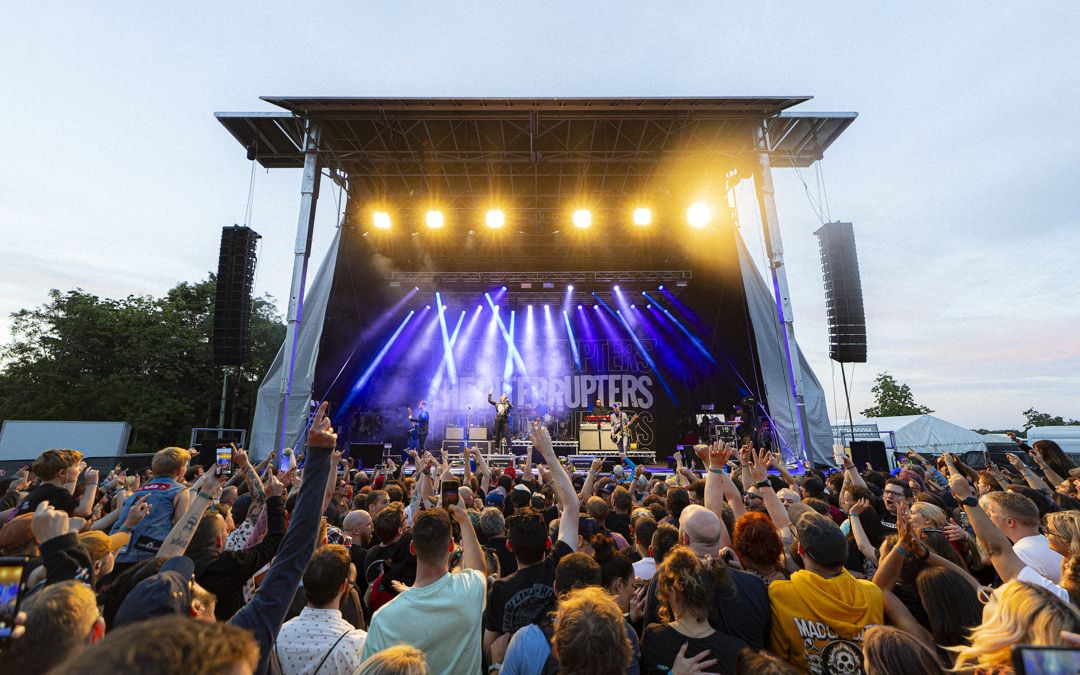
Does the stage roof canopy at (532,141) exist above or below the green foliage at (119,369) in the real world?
above

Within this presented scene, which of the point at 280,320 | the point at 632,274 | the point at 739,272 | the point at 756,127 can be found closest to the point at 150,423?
the point at 280,320

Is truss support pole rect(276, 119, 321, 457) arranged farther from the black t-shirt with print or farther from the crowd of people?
the black t-shirt with print

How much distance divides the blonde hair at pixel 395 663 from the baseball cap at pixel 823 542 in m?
1.77

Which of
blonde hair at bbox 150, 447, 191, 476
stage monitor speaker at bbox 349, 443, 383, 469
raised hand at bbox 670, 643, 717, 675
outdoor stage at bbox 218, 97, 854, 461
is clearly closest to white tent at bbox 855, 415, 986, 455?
outdoor stage at bbox 218, 97, 854, 461

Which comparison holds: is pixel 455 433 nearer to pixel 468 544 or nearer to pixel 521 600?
pixel 468 544

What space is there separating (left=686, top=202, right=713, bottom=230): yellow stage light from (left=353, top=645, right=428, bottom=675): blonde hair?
48.8ft

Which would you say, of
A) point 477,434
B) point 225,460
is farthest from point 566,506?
point 477,434

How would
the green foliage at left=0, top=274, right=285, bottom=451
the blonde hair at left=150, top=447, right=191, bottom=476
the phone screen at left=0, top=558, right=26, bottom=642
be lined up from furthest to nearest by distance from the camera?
the green foliage at left=0, top=274, right=285, bottom=451 < the blonde hair at left=150, top=447, right=191, bottom=476 < the phone screen at left=0, top=558, right=26, bottom=642

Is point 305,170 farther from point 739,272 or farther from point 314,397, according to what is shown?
point 739,272

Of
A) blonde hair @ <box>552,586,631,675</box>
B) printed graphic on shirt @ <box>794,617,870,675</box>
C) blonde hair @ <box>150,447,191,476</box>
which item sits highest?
blonde hair @ <box>150,447,191,476</box>

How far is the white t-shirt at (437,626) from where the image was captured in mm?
1942

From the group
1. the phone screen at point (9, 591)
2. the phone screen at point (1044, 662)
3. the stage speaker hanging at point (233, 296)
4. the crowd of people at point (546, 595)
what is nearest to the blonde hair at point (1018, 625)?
the crowd of people at point (546, 595)

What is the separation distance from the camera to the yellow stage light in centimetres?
1446

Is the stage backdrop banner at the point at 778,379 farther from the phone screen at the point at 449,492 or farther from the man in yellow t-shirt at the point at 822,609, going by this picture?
the man in yellow t-shirt at the point at 822,609
